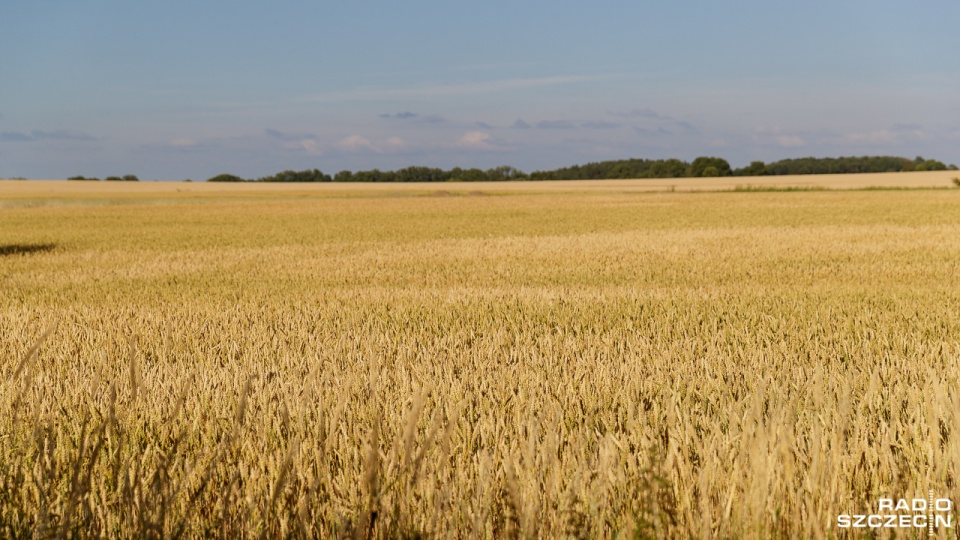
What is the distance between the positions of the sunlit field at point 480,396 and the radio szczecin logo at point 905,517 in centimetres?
5

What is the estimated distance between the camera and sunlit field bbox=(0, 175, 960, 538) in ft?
9.05

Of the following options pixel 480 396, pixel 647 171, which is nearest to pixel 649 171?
pixel 647 171

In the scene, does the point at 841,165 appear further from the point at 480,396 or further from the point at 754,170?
the point at 480,396

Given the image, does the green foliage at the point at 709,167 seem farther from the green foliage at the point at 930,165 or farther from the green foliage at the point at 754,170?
the green foliage at the point at 930,165

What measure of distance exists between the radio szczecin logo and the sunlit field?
0.15 feet

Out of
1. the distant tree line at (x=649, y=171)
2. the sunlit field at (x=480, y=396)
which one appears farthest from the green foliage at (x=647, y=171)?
the sunlit field at (x=480, y=396)

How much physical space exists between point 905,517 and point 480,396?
81.8 inches

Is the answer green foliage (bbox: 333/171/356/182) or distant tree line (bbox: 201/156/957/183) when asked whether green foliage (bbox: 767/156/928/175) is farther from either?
green foliage (bbox: 333/171/356/182)

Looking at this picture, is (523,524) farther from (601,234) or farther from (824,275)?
(601,234)

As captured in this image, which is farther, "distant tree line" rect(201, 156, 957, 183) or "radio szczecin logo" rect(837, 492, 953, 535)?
"distant tree line" rect(201, 156, 957, 183)

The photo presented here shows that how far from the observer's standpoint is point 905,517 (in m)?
2.71

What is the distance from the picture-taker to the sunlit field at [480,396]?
2.76 meters

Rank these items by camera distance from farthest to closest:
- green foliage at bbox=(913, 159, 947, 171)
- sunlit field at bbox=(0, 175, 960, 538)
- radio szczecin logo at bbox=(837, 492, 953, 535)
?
green foliage at bbox=(913, 159, 947, 171), sunlit field at bbox=(0, 175, 960, 538), radio szczecin logo at bbox=(837, 492, 953, 535)

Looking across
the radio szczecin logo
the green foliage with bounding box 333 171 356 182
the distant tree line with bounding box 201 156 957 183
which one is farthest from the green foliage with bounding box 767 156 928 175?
the radio szczecin logo
